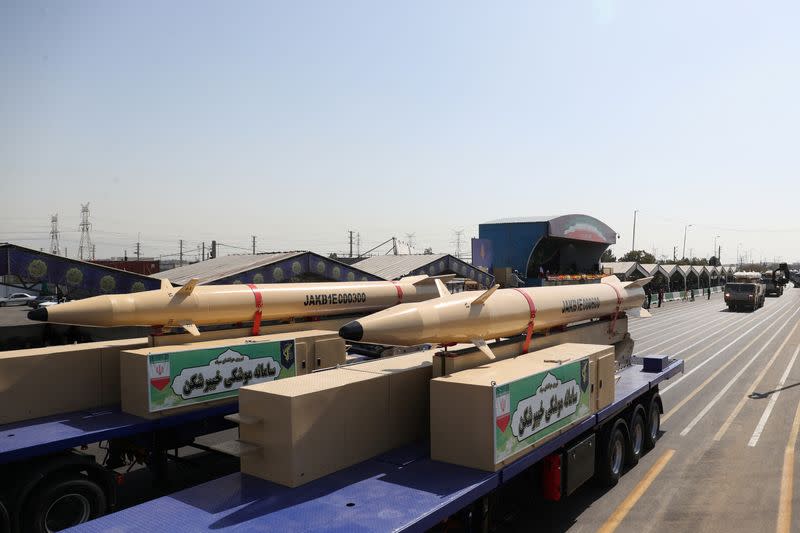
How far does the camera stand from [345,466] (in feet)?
22.3

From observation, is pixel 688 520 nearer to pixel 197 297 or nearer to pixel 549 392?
pixel 549 392

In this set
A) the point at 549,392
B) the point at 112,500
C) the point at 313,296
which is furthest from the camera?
the point at 313,296

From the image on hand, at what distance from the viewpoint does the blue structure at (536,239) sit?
148 feet

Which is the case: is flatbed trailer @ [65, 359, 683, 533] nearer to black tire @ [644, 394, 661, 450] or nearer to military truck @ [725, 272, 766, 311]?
black tire @ [644, 394, 661, 450]

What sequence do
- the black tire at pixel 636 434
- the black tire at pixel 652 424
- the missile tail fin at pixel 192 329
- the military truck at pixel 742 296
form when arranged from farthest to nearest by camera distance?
the military truck at pixel 742 296 → the black tire at pixel 652 424 → the black tire at pixel 636 434 → the missile tail fin at pixel 192 329

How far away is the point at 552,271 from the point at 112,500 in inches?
1959

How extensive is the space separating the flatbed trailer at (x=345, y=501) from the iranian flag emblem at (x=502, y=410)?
576 mm

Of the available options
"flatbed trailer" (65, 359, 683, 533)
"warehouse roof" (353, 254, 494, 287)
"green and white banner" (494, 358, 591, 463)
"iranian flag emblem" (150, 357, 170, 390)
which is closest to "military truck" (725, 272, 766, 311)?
"warehouse roof" (353, 254, 494, 287)

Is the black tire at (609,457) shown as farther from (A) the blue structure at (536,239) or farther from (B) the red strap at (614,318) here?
(A) the blue structure at (536,239)

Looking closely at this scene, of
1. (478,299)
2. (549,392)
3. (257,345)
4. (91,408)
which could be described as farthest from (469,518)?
(91,408)

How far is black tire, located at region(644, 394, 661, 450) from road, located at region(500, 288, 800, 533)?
20 cm

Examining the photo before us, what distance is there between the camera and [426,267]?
3316 centimetres

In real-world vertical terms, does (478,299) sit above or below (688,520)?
above

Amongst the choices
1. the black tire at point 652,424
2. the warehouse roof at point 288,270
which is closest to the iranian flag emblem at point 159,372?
the black tire at point 652,424
